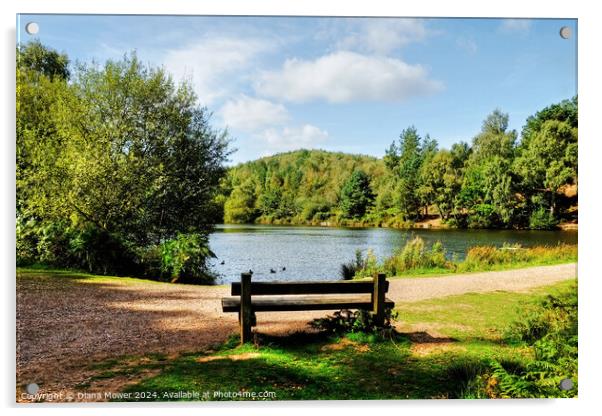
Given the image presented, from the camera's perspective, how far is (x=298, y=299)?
160 inches

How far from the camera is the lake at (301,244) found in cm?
513

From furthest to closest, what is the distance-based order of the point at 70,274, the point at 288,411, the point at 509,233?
the point at 70,274, the point at 509,233, the point at 288,411

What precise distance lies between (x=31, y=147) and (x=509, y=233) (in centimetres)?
615

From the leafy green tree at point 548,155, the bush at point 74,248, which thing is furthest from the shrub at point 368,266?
the bush at point 74,248

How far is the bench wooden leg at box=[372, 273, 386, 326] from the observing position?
13.1 ft

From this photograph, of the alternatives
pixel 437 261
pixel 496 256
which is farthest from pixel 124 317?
pixel 496 256

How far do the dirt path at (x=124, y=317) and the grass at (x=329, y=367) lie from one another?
0.28 m

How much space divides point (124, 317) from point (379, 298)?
122 inches

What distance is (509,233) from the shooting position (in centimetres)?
538

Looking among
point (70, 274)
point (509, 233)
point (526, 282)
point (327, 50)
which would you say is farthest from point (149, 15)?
point (526, 282)

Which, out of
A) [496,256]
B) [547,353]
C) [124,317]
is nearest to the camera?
[547,353]

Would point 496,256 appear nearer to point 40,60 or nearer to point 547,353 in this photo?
point 547,353

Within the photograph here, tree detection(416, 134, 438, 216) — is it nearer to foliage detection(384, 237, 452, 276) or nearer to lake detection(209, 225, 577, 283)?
lake detection(209, 225, 577, 283)
